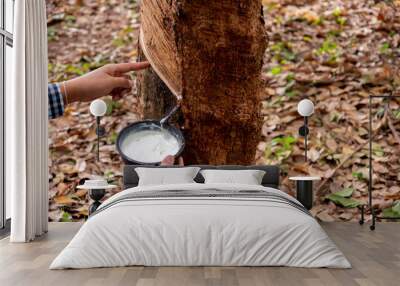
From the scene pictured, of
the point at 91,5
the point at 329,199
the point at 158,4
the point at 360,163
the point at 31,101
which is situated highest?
the point at 91,5

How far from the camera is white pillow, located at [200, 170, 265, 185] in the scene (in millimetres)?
4121

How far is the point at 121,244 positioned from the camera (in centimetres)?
300

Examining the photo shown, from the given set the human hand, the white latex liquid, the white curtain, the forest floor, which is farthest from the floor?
the forest floor

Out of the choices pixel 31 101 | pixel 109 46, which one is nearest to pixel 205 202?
pixel 31 101

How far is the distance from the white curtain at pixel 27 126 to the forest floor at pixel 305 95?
1.05 m

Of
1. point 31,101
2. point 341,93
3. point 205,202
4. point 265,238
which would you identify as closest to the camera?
point 265,238

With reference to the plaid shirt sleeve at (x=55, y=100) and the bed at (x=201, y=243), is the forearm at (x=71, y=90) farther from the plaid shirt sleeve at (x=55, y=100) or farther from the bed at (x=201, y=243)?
the bed at (x=201, y=243)

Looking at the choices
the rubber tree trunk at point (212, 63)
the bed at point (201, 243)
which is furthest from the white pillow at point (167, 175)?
the bed at point (201, 243)

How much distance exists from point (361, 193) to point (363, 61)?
4.72 ft

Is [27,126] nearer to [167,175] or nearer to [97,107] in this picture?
[97,107]

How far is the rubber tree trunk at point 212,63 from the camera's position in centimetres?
299

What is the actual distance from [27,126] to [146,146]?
99 centimetres

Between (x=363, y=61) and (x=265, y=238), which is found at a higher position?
(x=363, y=61)

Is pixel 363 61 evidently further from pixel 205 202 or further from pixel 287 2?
pixel 205 202
